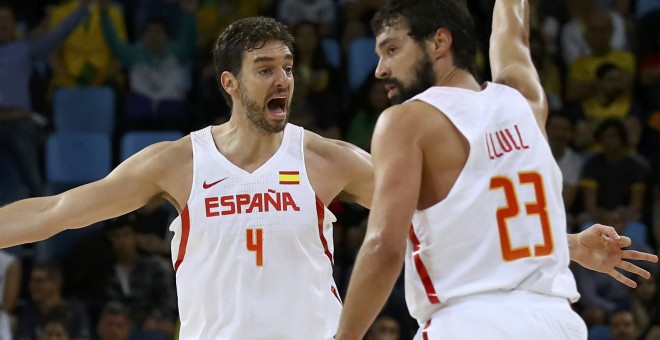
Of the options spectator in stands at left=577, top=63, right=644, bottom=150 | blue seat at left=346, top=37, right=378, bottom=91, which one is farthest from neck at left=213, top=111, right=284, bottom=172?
spectator in stands at left=577, top=63, right=644, bottom=150

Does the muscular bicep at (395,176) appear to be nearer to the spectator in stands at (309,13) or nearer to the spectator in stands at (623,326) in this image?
the spectator in stands at (623,326)

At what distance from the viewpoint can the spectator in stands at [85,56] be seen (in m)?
13.3

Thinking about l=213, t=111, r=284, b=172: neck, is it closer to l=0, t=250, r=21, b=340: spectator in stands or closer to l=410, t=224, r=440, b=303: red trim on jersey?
l=410, t=224, r=440, b=303: red trim on jersey

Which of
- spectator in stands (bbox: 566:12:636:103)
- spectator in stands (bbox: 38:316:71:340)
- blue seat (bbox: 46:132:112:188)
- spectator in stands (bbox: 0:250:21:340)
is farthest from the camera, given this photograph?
spectator in stands (bbox: 566:12:636:103)

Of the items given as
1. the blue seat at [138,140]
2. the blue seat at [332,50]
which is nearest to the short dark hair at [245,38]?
the blue seat at [138,140]

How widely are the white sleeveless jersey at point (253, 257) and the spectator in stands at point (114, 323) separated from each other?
5004mm

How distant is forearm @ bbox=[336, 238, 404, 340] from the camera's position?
4.14 m

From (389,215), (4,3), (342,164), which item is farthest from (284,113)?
(4,3)

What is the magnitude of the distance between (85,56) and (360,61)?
10.7 ft

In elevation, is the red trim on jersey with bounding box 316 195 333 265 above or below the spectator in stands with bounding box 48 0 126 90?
below

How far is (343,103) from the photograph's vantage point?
42.7ft

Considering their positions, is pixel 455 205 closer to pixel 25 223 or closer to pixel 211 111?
pixel 25 223

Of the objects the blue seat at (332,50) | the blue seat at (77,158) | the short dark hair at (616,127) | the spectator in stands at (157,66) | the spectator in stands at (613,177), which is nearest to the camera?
the spectator in stands at (613,177)

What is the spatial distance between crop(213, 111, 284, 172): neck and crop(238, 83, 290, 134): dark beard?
0.03m
